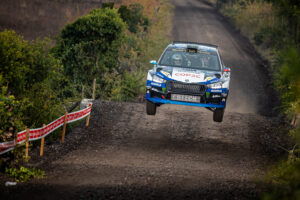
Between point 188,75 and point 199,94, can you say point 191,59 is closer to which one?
point 188,75

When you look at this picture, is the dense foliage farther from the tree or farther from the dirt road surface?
the tree

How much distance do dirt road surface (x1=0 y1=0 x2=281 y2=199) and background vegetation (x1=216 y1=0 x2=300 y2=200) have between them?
0.71 m

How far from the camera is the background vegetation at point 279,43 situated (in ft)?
10.6

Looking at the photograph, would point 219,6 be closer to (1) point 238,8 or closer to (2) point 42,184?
(1) point 238,8

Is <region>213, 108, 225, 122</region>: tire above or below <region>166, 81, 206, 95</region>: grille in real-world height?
below

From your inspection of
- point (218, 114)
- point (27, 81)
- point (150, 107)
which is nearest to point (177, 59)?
point (150, 107)

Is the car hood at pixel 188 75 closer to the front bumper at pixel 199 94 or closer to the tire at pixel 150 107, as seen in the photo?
the front bumper at pixel 199 94

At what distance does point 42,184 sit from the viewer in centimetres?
672

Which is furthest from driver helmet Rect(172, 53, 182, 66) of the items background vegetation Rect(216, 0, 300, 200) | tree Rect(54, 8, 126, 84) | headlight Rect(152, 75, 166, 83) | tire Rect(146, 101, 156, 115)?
tree Rect(54, 8, 126, 84)

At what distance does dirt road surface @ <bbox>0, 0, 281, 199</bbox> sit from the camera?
6453mm

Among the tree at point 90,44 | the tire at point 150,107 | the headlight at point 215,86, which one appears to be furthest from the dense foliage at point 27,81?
the tree at point 90,44

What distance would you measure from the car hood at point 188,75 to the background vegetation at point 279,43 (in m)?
1.83

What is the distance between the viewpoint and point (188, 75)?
32.8 ft

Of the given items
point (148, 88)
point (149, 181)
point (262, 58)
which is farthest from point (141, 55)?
point (149, 181)
